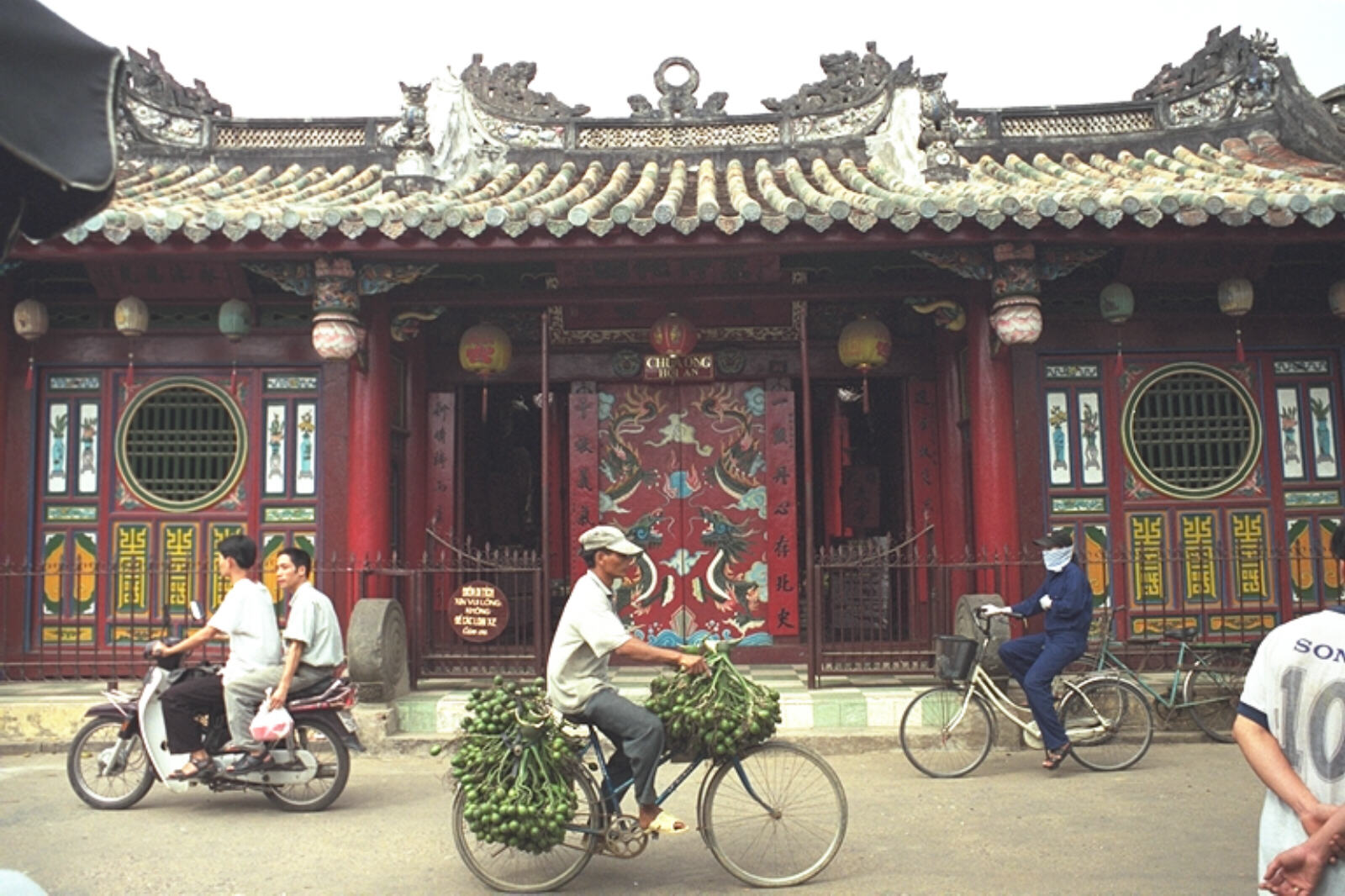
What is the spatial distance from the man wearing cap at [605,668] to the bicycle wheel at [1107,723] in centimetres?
348

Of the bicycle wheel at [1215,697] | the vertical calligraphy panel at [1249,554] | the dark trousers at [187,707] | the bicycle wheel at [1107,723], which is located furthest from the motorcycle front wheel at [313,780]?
the vertical calligraphy panel at [1249,554]

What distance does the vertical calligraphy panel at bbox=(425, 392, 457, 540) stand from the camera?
970cm

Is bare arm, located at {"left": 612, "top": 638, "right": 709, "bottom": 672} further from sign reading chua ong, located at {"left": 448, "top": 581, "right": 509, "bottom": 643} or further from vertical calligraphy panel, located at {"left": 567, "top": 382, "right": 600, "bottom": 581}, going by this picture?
vertical calligraphy panel, located at {"left": 567, "top": 382, "right": 600, "bottom": 581}

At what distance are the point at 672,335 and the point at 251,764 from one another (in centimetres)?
447

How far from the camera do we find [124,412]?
8727mm

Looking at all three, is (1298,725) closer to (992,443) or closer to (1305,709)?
(1305,709)

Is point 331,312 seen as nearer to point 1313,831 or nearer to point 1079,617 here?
point 1079,617

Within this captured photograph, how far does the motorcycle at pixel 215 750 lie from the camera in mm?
5996

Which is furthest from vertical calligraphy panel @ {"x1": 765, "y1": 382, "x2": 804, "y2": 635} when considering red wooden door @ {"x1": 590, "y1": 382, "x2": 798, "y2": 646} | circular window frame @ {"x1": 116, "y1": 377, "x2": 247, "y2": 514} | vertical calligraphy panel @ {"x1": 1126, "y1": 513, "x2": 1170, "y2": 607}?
circular window frame @ {"x1": 116, "y1": 377, "x2": 247, "y2": 514}

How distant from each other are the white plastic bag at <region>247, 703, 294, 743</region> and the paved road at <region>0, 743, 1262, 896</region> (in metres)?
0.46

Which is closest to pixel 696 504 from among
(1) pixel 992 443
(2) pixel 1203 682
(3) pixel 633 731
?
(1) pixel 992 443

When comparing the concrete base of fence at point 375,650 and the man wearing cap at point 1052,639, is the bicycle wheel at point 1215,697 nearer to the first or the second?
the man wearing cap at point 1052,639

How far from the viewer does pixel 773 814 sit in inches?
188

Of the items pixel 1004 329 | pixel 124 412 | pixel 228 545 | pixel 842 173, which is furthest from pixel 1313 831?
pixel 124 412
